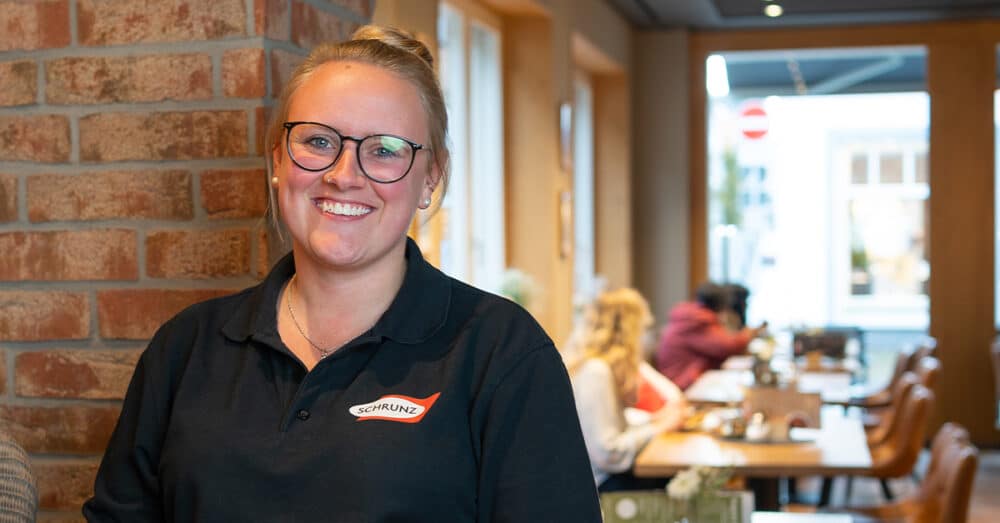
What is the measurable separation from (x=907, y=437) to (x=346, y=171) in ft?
16.2

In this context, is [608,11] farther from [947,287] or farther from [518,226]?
[947,287]

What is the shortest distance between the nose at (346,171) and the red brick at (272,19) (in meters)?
0.51

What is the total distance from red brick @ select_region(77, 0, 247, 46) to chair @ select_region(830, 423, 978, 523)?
294 centimetres

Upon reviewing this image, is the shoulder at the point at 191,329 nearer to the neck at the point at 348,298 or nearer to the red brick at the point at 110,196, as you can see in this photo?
the neck at the point at 348,298

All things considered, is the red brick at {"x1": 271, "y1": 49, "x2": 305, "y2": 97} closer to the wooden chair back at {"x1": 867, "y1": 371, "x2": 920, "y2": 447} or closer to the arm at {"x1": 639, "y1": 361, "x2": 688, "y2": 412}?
the arm at {"x1": 639, "y1": 361, "x2": 688, "y2": 412}

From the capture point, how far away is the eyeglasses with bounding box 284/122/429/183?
5.42ft

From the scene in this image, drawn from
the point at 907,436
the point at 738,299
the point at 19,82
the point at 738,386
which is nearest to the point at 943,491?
the point at 907,436

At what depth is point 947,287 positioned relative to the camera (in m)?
9.84

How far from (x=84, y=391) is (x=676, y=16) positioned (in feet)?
26.8

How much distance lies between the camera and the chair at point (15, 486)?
1747 mm

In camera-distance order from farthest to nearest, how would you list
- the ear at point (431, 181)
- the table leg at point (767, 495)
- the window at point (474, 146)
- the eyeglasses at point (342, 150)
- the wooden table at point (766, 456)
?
the window at point (474, 146) < the table leg at point (767, 495) < the wooden table at point (766, 456) < the ear at point (431, 181) < the eyeglasses at point (342, 150)

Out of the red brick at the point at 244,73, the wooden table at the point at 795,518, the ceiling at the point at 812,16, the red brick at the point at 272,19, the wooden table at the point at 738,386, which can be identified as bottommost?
the wooden table at the point at 738,386

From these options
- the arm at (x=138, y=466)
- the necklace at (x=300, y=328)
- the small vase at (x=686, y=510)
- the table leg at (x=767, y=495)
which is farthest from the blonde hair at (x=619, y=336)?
the arm at (x=138, y=466)

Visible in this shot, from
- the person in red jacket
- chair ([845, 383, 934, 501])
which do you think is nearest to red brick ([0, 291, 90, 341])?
chair ([845, 383, 934, 501])
